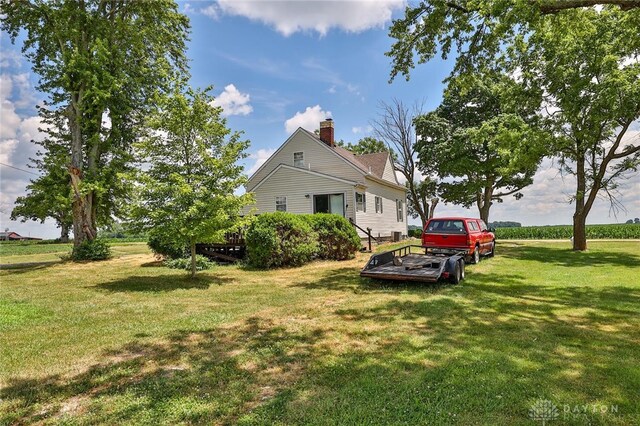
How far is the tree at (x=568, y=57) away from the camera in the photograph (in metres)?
9.30

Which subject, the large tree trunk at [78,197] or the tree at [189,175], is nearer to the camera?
the tree at [189,175]

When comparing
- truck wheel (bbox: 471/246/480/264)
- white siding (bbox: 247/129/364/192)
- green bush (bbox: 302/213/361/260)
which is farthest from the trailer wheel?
white siding (bbox: 247/129/364/192)

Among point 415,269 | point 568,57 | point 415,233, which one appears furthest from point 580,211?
point 415,233

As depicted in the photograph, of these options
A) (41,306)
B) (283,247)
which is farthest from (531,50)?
(41,306)

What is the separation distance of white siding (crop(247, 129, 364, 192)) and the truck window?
353 inches

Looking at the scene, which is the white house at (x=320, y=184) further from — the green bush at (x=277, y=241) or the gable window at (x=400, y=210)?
the green bush at (x=277, y=241)

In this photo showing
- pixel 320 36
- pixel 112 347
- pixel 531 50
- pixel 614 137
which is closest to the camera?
pixel 112 347

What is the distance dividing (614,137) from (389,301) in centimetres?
1871

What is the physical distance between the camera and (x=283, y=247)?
14.2 m

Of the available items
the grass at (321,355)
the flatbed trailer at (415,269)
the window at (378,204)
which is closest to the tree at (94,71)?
the grass at (321,355)

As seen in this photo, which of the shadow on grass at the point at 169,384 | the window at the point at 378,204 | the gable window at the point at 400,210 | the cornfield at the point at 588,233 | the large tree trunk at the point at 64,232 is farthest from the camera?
the large tree trunk at the point at 64,232

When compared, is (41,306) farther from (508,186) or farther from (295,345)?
(508,186)

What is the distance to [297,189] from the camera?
22734 millimetres

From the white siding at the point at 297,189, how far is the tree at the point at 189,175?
419 inches
